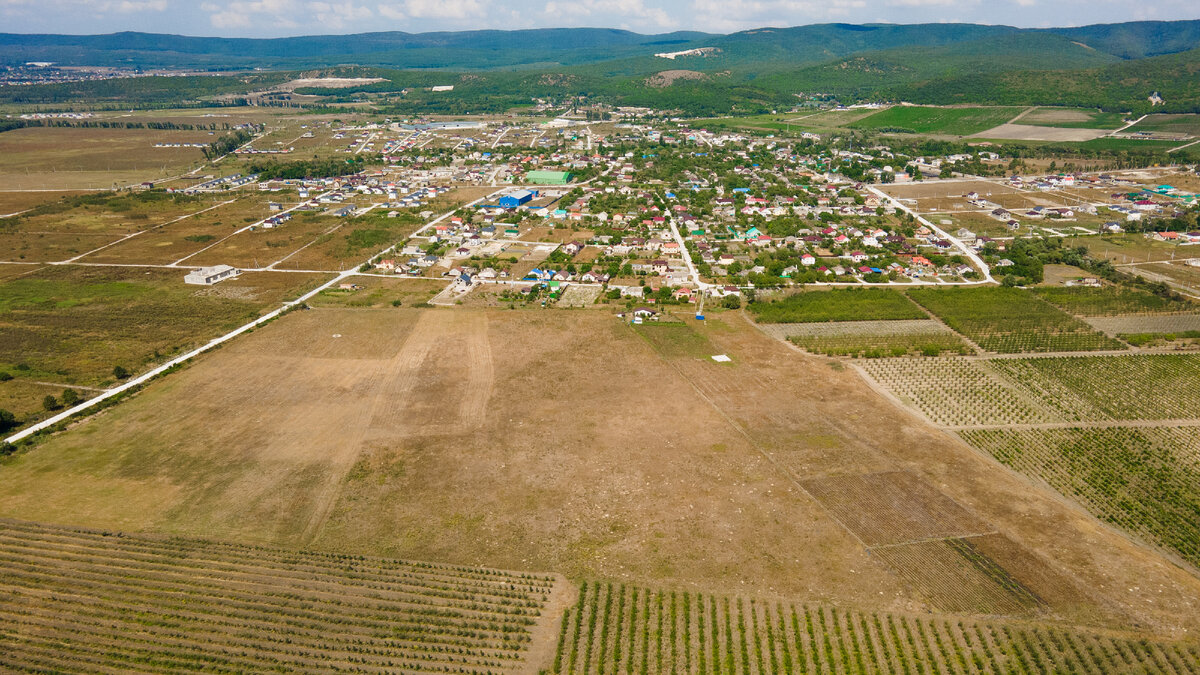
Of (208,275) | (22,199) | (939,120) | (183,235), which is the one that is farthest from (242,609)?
(939,120)

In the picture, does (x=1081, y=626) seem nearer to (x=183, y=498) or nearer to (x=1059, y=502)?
(x=1059, y=502)

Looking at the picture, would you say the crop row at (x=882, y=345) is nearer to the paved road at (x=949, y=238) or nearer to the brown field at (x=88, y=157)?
the paved road at (x=949, y=238)

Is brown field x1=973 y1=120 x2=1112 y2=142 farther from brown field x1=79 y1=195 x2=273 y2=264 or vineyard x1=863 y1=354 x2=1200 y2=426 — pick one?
brown field x1=79 y1=195 x2=273 y2=264

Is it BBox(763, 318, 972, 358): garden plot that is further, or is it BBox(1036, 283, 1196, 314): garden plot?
BBox(1036, 283, 1196, 314): garden plot

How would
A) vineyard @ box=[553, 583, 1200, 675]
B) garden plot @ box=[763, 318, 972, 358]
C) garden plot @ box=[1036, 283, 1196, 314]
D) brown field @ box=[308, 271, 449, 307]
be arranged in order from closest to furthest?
vineyard @ box=[553, 583, 1200, 675], garden plot @ box=[763, 318, 972, 358], garden plot @ box=[1036, 283, 1196, 314], brown field @ box=[308, 271, 449, 307]

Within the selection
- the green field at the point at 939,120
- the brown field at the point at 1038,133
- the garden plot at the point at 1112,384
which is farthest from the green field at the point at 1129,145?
the garden plot at the point at 1112,384

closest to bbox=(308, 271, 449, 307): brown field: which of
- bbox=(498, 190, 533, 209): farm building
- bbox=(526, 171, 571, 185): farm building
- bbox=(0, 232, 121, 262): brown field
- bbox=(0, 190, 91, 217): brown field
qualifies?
bbox=(498, 190, 533, 209): farm building
